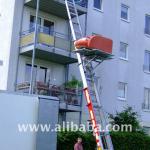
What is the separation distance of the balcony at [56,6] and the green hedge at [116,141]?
26.8 ft

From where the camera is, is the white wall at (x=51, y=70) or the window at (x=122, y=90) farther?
the window at (x=122, y=90)

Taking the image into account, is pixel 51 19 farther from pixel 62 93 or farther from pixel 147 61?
pixel 147 61

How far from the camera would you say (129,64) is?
29016 mm

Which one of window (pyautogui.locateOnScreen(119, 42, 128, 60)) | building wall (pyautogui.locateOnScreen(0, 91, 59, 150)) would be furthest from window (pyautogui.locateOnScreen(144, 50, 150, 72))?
building wall (pyautogui.locateOnScreen(0, 91, 59, 150))

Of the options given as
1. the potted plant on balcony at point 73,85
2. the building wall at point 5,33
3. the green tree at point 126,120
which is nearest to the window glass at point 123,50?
the green tree at point 126,120

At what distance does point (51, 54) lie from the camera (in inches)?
867

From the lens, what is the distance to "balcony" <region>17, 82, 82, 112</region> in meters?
20.5

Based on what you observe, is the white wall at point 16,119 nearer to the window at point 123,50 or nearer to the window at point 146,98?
the window at point 123,50

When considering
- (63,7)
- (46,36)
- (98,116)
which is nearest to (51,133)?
(98,116)

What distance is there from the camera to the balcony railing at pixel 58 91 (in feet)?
67.2

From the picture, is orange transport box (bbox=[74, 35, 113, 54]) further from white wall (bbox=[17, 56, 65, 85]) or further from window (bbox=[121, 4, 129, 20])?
window (bbox=[121, 4, 129, 20])

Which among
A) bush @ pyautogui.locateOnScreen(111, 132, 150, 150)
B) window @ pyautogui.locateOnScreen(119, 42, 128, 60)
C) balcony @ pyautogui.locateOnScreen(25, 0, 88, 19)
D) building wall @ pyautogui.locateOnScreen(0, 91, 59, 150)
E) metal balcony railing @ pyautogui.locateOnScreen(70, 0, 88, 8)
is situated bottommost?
bush @ pyautogui.locateOnScreen(111, 132, 150, 150)

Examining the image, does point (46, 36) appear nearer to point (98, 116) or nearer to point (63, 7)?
point (63, 7)

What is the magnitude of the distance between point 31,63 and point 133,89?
9.93 metres
